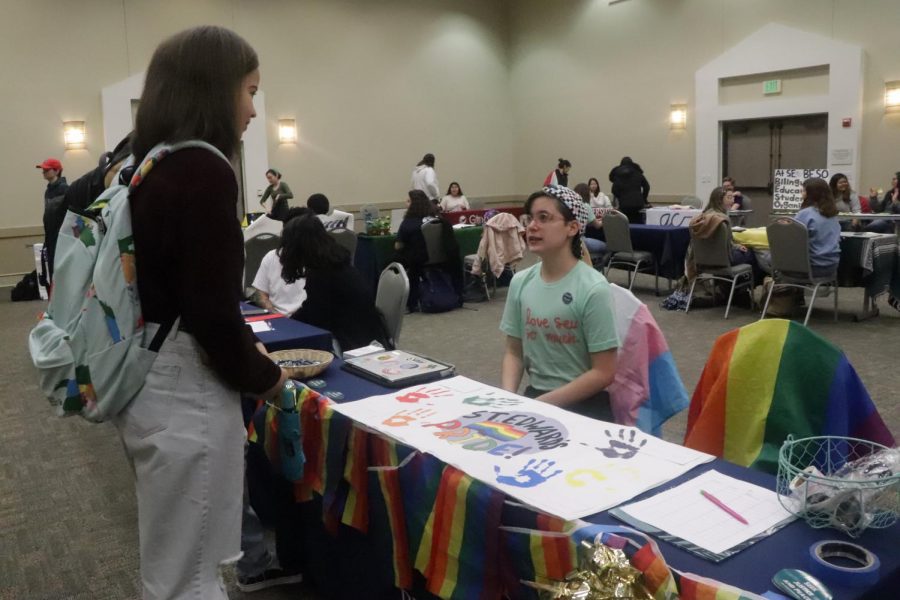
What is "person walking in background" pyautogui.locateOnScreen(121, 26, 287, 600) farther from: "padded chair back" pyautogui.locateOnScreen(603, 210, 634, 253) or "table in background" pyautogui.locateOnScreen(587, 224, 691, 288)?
"padded chair back" pyautogui.locateOnScreen(603, 210, 634, 253)

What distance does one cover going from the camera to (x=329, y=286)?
335cm

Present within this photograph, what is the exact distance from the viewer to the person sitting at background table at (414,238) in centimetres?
705

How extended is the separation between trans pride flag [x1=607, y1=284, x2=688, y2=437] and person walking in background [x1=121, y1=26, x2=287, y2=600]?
121 cm

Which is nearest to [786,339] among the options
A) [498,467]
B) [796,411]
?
[796,411]

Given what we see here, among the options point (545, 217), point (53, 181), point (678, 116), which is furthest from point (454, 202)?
point (545, 217)

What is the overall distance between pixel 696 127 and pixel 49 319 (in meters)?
11.0

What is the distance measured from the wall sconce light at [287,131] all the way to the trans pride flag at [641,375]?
10000 mm

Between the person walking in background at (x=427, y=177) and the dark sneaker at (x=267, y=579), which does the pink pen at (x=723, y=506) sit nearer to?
the dark sneaker at (x=267, y=579)

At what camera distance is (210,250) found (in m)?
1.27

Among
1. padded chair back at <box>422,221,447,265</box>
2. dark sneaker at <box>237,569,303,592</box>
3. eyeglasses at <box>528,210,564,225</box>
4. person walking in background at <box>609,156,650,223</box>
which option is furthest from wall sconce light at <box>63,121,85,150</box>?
eyeglasses at <box>528,210,564,225</box>

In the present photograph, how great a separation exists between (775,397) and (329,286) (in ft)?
6.77

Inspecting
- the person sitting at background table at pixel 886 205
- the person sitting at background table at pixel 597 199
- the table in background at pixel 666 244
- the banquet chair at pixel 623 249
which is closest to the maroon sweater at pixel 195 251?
the table in background at pixel 666 244

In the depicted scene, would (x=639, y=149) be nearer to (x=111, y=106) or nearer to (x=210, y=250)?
(x=111, y=106)

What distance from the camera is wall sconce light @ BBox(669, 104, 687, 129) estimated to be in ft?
37.3
